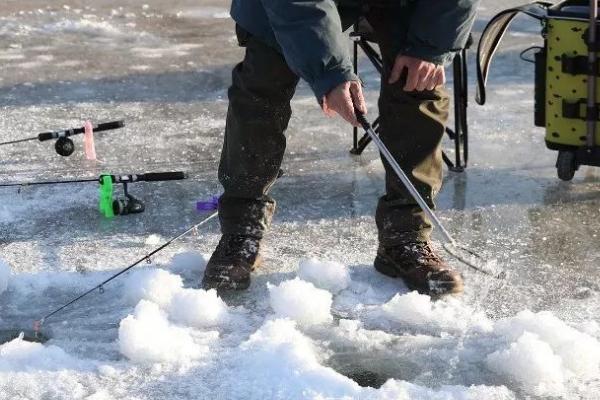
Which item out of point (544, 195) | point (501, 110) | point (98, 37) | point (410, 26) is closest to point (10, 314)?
point (410, 26)

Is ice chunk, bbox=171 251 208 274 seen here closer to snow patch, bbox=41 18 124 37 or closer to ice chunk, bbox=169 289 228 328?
ice chunk, bbox=169 289 228 328

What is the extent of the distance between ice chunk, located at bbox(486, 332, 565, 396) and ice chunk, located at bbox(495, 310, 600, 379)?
0.04 m

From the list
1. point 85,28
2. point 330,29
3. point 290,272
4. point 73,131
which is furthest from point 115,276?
point 85,28

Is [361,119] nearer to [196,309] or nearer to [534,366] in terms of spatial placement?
[196,309]

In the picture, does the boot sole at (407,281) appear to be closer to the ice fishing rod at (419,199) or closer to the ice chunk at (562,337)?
the ice fishing rod at (419,199)

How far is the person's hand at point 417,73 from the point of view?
3459 millimetres

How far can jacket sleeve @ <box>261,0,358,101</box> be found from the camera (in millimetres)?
3188

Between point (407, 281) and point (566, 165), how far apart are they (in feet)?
3.94

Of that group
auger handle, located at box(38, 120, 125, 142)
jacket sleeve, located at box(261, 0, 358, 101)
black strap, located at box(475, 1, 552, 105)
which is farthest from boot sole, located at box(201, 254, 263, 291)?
black strap, located at box(475, 1, 552, 105)

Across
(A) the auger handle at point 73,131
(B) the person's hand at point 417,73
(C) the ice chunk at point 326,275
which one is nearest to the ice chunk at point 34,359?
(C) the ice chunk at point 326,275

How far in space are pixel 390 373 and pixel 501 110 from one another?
9.23ft

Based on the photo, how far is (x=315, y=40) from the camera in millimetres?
3188

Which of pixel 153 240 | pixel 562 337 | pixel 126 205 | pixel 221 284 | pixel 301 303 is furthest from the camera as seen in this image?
pixel 126 205

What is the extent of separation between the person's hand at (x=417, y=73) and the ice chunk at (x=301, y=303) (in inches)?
29.4
